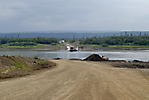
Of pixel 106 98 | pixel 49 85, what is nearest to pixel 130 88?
pixel 106 98

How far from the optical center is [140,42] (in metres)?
147

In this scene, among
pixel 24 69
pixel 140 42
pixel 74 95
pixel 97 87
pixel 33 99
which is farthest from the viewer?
pixel 140 42

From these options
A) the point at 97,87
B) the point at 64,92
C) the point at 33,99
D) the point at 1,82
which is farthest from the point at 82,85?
the point at 1,82

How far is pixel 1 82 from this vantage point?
1659 centimetres

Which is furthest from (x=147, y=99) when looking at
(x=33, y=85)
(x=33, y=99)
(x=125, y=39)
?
(x=125, y=39)

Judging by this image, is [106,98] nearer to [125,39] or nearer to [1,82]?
[1,82]

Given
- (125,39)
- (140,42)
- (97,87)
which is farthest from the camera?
(125,39)

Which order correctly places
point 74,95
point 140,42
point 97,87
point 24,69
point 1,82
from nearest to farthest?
1. point 74,95
2. point 97,87
3. point 1,82
4. point 24,69
5. point 140,42

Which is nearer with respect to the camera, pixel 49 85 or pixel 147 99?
pixel 147 99

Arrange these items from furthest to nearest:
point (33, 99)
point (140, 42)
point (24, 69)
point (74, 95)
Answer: point (140, 42) → point (24, 69) → point (74, 95) → point (33, 99)

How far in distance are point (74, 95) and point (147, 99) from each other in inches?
175

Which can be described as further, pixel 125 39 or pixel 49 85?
pixel 125 39

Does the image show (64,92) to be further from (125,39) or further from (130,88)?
(125,39)

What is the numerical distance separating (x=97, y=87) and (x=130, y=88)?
96.1 inches
